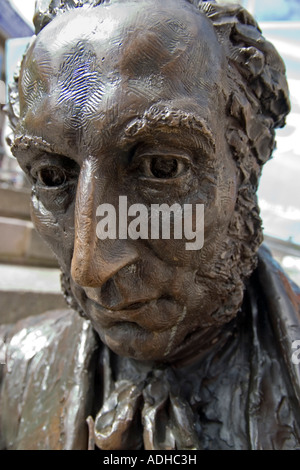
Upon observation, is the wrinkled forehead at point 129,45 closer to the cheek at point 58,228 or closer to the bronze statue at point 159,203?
the bronze statue at point 159,203

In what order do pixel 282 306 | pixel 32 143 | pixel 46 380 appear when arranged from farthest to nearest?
pixel 46 380 < pixel 282 306 < pixel 32 143

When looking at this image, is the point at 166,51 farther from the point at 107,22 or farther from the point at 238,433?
the point at 238,433

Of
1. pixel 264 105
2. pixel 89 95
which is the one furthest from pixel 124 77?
pixel 264 105

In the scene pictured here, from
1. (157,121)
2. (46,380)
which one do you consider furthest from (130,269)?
(46,380)

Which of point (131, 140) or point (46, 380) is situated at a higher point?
point (131, 140)

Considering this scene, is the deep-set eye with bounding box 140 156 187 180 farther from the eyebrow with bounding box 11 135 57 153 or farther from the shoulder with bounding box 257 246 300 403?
the shoulder with bounding box 257 246 300 403

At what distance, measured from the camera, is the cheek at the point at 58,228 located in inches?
38.6

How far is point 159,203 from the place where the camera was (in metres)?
0.89

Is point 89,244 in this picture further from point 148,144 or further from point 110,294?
point 148,144

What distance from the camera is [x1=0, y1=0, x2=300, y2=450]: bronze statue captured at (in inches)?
32.8

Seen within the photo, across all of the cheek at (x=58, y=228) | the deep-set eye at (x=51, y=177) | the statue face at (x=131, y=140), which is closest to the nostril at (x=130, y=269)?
the statue face at (x=131, y=140)

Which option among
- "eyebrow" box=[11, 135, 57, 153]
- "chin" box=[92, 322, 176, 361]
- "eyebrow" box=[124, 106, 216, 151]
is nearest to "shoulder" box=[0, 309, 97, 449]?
"chin" box=[92, 322, 176, 361]

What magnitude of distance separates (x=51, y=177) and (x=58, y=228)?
134mm

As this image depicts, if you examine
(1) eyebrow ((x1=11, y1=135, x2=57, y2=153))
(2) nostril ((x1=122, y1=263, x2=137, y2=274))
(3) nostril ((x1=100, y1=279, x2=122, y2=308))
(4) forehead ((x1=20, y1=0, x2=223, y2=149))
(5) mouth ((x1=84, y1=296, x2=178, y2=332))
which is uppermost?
(4) forehead ((x1=20, y1=0, x2=223, y2=149))
